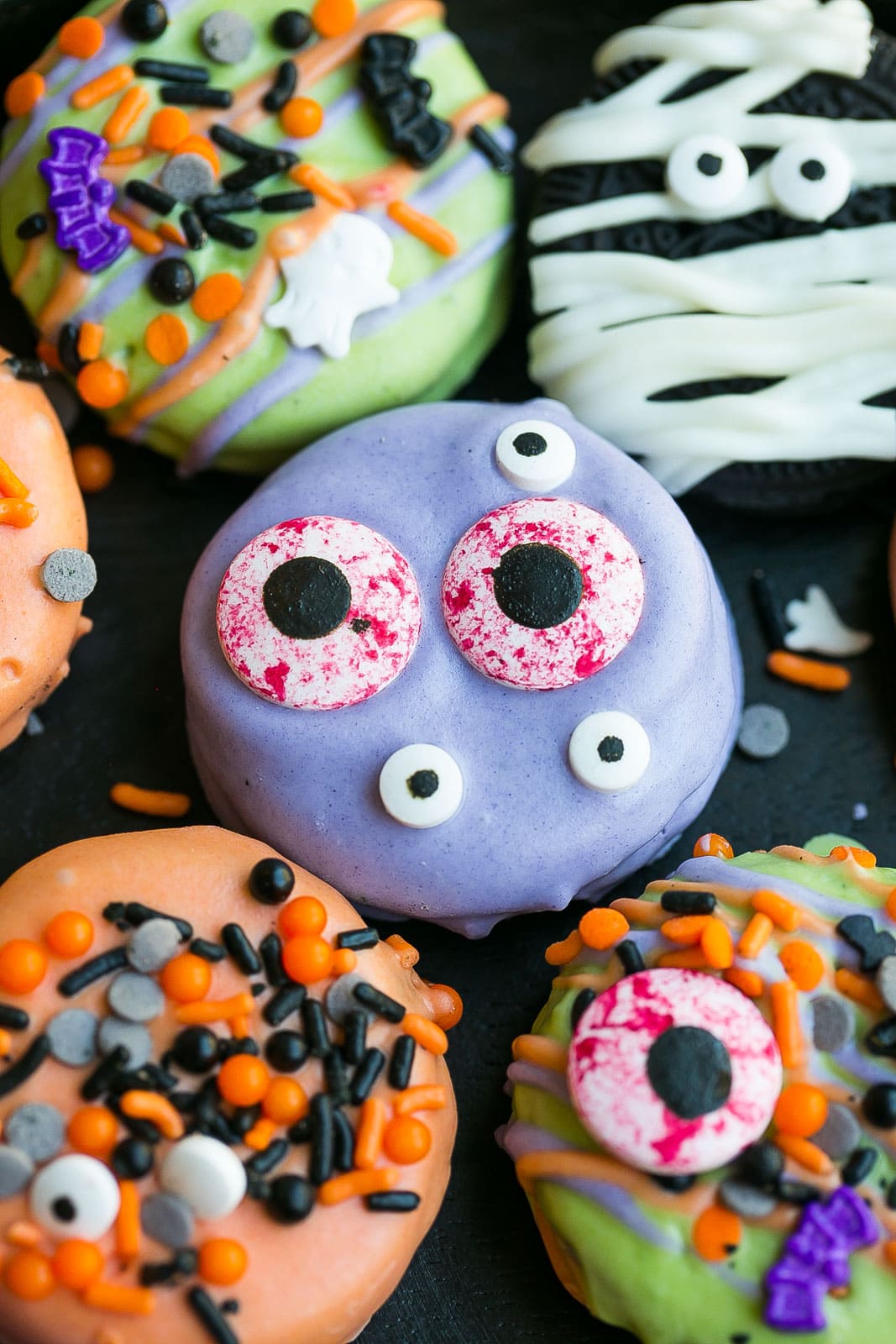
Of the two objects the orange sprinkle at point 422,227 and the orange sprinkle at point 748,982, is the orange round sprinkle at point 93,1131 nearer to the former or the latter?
the orange sprinkle at point 748,982

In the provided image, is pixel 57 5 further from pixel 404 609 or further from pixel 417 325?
pixel 404 609

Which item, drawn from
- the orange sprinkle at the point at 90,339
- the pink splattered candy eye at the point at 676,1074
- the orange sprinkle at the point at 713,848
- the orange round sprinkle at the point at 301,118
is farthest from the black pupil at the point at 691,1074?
the orange round sprinkle at the point at 301,118

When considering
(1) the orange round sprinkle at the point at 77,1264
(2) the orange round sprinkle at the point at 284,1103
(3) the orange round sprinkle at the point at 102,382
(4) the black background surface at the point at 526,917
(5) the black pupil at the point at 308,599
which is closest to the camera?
(1) the orange round sprinkle at the point at 77,1264

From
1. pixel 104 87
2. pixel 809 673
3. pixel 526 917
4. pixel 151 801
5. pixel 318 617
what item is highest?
pixel 104 87

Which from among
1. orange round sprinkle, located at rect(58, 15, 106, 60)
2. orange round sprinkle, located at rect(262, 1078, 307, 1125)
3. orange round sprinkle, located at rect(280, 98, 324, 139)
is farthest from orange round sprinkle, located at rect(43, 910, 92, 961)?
orange round sprinkle, located at rect(58, 15, 106, 60)

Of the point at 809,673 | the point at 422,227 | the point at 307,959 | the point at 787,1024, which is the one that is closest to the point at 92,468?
the point at 422,227

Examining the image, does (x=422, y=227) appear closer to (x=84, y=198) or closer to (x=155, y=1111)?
(x=84, y=198)
